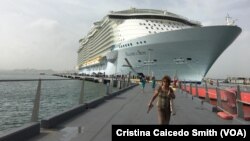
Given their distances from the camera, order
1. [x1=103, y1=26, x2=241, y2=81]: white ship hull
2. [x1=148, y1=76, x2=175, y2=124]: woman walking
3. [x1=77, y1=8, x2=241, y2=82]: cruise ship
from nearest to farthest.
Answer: [x1=148, y1=76, x2=175, y2=124]: woman walking, [x1=103, y1=26, x2=241, y2=81]: white ship hull, [x1=77, y1=8, x2=241, y2=82]: cruise ship

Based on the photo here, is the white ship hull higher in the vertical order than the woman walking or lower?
higher

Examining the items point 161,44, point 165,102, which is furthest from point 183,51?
point 165,102

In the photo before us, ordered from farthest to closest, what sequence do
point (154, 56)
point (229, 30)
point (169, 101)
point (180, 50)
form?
point (154, 56), point (180, 50), point (229, 30), point (169, 101)

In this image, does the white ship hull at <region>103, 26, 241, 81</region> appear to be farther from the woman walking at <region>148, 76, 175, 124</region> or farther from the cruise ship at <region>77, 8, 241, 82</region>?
the woman walking at <region>148, 76, 175, 124</region>

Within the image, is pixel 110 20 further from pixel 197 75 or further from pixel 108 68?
pixel 197 75

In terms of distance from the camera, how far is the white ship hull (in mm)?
37969

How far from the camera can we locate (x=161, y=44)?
41719mm

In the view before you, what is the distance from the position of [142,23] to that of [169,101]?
47075 mm

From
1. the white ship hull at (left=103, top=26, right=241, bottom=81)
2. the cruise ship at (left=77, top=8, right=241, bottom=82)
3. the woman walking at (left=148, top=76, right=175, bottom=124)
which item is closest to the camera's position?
the woman walking at (left=148, top=76, right=175, bottom=124)

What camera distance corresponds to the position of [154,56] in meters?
43.8

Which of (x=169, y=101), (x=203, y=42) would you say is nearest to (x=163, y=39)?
(x=203, y=42)

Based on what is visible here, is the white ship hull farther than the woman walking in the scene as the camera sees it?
Yes

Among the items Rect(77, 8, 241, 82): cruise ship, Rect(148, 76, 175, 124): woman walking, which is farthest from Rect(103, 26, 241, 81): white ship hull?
Rect(148, 76, 175, 124): woman walking

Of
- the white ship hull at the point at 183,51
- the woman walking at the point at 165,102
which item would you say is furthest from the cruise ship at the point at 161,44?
the woman walking at the point at 165,102
